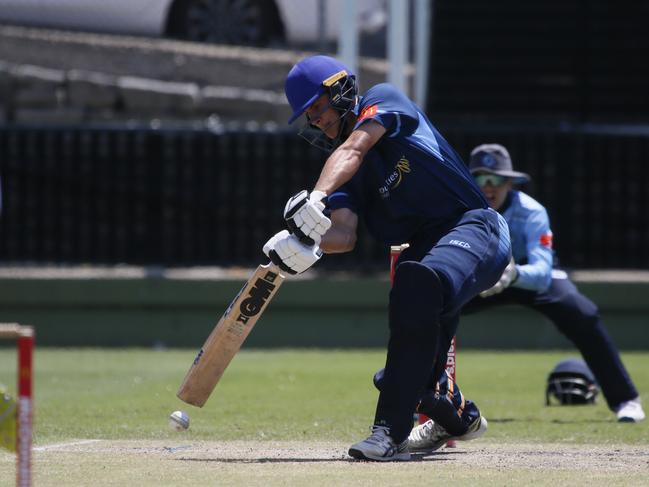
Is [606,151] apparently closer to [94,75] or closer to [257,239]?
[257,239]

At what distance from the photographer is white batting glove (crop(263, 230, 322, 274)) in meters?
6.41

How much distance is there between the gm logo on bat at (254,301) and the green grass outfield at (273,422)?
70 cm

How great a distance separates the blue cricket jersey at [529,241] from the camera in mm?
9102

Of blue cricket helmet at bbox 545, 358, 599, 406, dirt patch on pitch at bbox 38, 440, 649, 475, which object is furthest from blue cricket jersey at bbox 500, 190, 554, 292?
dirt patch on pitch at bbox 38, 440, 649, 475

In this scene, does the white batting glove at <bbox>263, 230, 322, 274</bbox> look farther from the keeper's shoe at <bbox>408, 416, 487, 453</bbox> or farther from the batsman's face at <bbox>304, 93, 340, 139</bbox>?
the keeper's shoe at <bbox>408, 416, 487, 453</bbox>

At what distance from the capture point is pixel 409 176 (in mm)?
6652

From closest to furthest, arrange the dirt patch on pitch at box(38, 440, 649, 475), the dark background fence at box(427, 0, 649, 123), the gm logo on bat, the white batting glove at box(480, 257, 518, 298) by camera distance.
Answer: the dirt patch on pitch at box(38, 440, 649, 475), the gm logo on bat, the white batting glove at box(480, 257, 518, 298), the dark background fence at box(427, 0, 649, 123)

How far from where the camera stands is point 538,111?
1570cm

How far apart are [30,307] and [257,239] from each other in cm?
250

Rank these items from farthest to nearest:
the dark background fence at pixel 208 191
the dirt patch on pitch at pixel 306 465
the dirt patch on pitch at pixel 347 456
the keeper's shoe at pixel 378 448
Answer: the dark background fence at pixel 208 191 → the dirt patch on pitch at pixel 347 456 → the keeper's shoe at pixel 378 448 → the dirt patch on pitch at pixel 306 465

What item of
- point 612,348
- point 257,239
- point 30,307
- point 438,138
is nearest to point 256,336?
point 257,239

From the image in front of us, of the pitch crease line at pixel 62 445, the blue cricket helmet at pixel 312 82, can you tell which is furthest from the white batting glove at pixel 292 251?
the pitch crease line at pixel 62 445

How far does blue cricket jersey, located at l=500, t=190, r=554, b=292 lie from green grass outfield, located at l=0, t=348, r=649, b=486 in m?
0.92

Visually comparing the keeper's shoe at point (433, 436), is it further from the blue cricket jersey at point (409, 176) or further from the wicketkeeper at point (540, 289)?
the wicketkeeper at point (540, 289)
